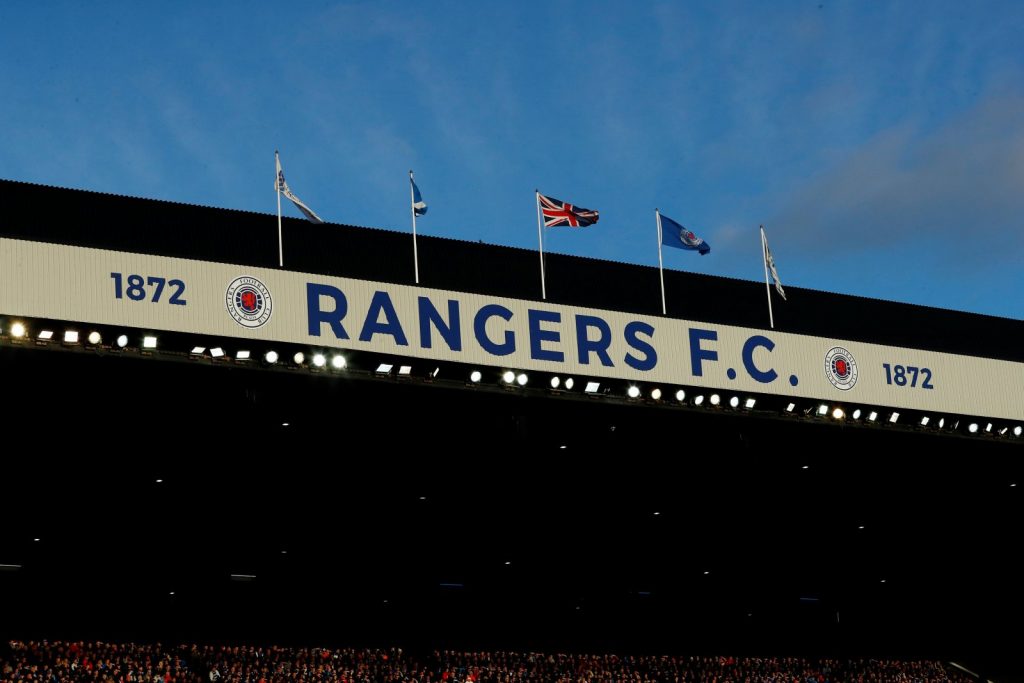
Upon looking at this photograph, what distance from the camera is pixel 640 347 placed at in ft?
133

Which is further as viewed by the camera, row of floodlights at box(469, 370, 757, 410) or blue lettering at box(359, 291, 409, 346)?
row of floodlights at box(469, 370, 757, 410)

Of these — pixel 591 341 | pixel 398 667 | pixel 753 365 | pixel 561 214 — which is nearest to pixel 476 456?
pixel 591 341

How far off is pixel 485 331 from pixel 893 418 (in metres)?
13.7

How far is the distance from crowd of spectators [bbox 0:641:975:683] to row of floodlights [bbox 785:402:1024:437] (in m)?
14.0

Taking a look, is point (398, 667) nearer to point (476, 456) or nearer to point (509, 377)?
point (476, 456)

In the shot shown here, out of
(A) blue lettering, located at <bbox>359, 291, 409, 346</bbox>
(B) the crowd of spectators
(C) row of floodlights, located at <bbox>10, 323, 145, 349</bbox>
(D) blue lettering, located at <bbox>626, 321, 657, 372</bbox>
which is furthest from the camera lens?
(B) the crowd of spectators

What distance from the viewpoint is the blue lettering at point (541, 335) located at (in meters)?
39.0

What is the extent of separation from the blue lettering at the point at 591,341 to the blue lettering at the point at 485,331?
206cm

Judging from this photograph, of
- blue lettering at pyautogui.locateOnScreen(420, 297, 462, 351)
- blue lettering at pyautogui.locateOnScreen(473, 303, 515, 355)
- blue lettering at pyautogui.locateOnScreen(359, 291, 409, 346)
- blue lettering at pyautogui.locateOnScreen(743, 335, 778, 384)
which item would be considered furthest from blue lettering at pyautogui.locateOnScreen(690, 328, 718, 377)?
blue lettering at pyautogui.locateOnScreen(359, 291, 409, 346)

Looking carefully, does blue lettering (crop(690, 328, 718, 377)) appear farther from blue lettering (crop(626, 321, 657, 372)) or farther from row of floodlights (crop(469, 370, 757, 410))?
blue lettering (crop(626, 321, 657, 372))

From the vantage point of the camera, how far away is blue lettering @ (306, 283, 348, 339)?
36.3 m

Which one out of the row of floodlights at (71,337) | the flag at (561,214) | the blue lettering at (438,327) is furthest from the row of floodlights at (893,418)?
the row of floodlights at (71,337)

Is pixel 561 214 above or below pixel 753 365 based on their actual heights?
above

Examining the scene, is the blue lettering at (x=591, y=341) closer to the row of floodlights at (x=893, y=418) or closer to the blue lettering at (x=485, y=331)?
the blue lettering at (x=485, y=331)
